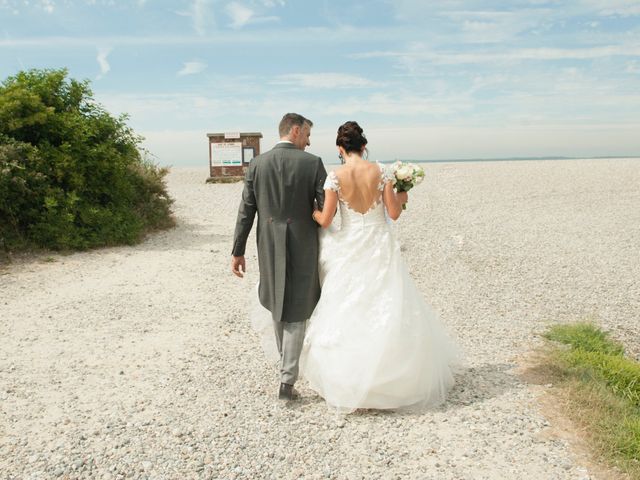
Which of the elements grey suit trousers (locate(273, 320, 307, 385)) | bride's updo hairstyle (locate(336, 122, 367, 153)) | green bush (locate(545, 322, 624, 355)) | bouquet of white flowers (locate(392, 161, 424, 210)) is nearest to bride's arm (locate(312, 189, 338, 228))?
bride's updo hairstyle (locate(336, 122, 367, 153))

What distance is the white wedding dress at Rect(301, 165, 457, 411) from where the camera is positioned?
4.23m

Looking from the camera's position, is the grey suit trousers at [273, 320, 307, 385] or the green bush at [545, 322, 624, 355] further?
the green bush at [545, 322, 624, 355]

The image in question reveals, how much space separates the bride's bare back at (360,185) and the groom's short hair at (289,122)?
0.49m

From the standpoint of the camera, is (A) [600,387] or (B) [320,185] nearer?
(B) [320,185]

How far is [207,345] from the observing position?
6.05 m

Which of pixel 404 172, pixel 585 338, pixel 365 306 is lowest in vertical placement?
pixel 585 338

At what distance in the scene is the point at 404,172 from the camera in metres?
4.31

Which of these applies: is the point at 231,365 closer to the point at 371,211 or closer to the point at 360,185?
the point at 371,211

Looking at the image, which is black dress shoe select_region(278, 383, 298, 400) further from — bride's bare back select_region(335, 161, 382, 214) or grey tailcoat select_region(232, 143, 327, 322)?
bride's bare back select_region(335, 161, 382, 214)

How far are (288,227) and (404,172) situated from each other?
0.97 m

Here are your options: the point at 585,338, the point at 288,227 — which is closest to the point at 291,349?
the point at 288,227

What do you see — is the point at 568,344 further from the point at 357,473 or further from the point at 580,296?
the point at 357,473

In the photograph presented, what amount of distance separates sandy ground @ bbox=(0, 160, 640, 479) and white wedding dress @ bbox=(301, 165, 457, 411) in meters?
0.23

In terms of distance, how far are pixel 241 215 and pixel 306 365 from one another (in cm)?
129
